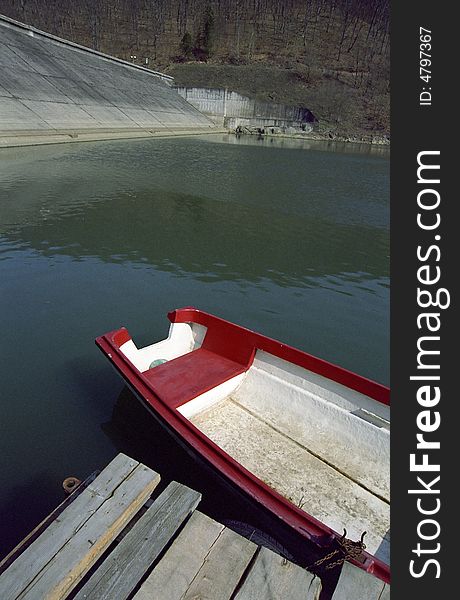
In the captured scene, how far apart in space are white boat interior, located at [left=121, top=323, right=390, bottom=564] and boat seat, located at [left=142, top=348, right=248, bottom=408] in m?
0.14

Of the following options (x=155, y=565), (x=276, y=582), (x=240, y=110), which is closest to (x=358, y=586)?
(x=276, y=582)

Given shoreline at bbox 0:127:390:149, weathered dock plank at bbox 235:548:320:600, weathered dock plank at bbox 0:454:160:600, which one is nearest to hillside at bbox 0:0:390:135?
shoreline at bbox 0:127:390:149

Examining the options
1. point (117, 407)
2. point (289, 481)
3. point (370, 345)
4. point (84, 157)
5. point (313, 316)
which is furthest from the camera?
point (84, 157)

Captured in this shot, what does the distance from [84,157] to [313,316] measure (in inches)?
1047

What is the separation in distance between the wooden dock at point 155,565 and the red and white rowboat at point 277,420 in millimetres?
887

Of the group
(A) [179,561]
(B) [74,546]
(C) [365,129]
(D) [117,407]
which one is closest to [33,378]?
(D) [117,407]

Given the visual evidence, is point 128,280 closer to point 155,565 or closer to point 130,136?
point 155,565

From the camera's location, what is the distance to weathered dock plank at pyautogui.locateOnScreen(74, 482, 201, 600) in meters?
3.15

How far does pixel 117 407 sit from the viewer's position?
7.77 metres

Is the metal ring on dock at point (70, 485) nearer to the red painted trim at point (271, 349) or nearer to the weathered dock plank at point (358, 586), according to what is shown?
the weathered dock plank at point (358, 586)

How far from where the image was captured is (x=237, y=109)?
75250 mm

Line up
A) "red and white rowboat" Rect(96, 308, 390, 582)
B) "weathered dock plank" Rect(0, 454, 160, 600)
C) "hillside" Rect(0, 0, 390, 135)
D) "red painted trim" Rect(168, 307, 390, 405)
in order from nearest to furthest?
1. "weathered dock plank" Rect(0, 454, 160, 600)
2. "red and white rowboat" Rect(96, 308, 390, 582)
3. "red painted trim" Rect(168, 307, 390, 405)
4. "hillside" Rect(0, 0, 390, 135)

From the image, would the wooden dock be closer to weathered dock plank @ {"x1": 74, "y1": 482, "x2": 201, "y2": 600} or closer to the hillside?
weathered dock plank @ {"x1": 74, "y1": 482, "x2": 201, "y2": 600}

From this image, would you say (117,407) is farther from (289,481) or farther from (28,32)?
(28,32)
